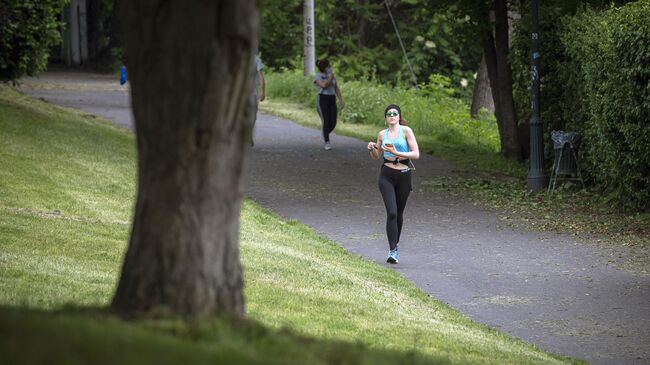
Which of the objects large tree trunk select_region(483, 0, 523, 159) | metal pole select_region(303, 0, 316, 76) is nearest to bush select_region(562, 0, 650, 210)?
large tree trunk select_region(483, 0, 523, 159)

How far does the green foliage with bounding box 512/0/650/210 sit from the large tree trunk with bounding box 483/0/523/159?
208 centimetres

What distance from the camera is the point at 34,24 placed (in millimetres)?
24406

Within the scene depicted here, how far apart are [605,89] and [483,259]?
14.3 feet

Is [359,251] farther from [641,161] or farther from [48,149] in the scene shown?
[48,149]

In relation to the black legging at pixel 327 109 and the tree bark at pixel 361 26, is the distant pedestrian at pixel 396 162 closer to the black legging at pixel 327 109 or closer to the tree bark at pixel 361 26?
the black legging at pixel 327 109

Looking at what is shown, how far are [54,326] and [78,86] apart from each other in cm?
3515

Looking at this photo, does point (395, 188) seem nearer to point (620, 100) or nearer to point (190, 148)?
point (620, 100)

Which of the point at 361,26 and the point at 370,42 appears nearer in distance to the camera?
the point at 361,26

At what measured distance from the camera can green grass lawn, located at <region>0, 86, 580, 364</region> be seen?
519 centimetres

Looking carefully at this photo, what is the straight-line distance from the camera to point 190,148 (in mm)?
5969

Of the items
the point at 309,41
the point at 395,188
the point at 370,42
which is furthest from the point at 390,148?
the point at 370,42

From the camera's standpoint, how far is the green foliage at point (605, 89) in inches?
634

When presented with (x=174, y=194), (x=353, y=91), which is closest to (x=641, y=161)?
(x=174, y=194)

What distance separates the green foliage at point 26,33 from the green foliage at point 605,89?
31.2ft
